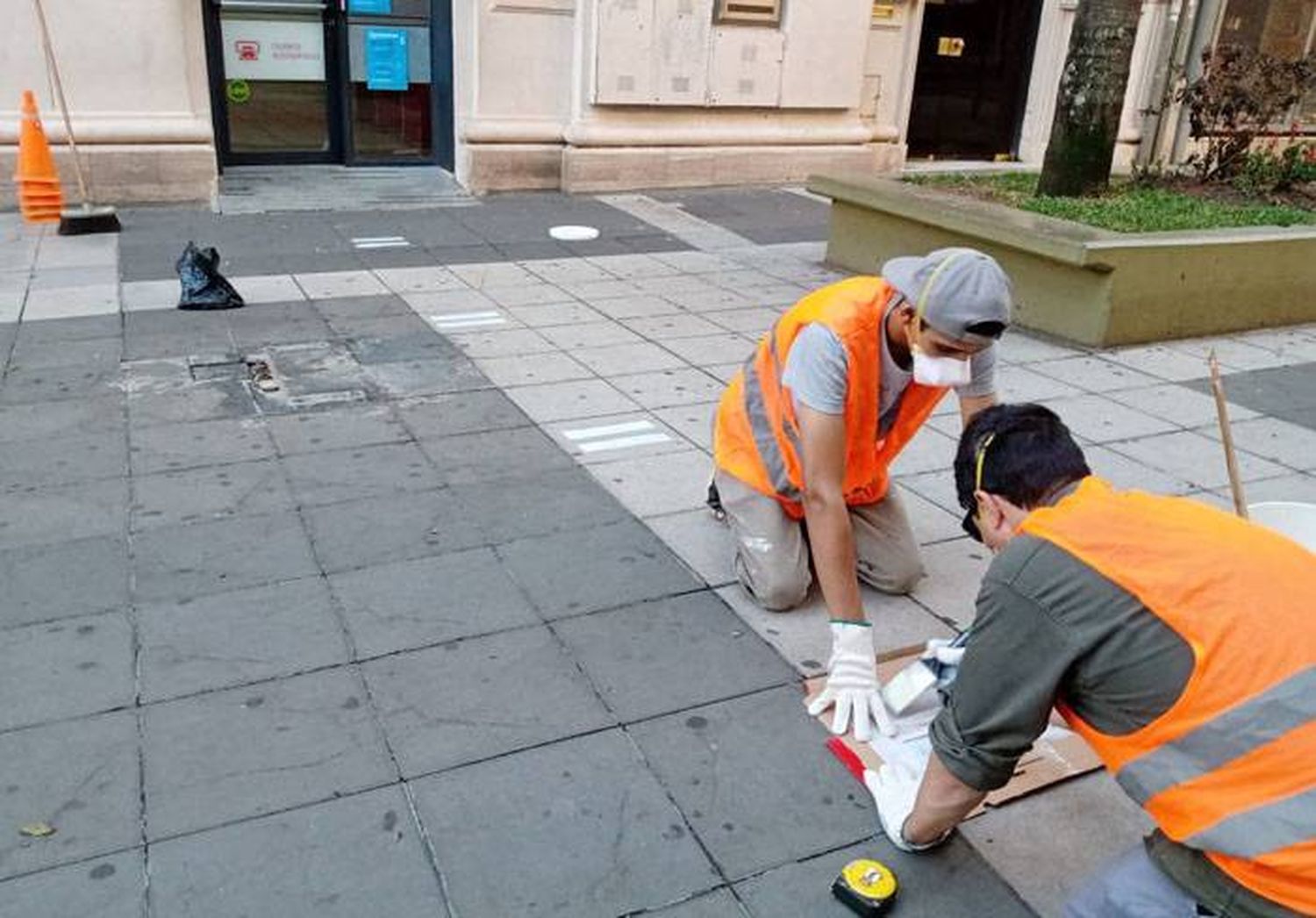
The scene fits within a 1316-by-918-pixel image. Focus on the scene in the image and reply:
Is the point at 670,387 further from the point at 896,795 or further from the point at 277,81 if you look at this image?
the point at 277,81

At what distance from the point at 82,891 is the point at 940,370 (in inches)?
90.2

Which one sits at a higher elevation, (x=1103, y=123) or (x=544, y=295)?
(x=1103, y=123)

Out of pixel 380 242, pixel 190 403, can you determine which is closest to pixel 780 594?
pixel 190 403

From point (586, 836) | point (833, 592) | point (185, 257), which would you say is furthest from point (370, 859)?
point (185, 257)

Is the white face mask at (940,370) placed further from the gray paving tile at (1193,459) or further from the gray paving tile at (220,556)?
the gray paving tile at (1193,459)

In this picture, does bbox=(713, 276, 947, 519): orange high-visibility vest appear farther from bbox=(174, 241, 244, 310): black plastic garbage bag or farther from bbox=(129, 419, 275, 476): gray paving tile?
bbox=(174, 241, 244, 310): black plastic garbage bag

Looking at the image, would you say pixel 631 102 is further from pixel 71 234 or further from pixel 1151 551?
pixel 1151 551

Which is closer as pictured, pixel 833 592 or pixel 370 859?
pixel 370 859

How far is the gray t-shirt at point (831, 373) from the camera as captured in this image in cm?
300

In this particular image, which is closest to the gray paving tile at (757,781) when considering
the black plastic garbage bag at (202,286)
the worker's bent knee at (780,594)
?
the worker's bent knee at (780,594)

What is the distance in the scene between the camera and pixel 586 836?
2.52 m

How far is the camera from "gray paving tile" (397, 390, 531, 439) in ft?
15.9

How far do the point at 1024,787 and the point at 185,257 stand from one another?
18.3ft

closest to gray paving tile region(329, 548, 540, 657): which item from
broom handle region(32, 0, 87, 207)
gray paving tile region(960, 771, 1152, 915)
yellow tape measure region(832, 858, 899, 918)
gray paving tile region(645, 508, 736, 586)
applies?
gray paving tile region(645, 508, 736, 586)
